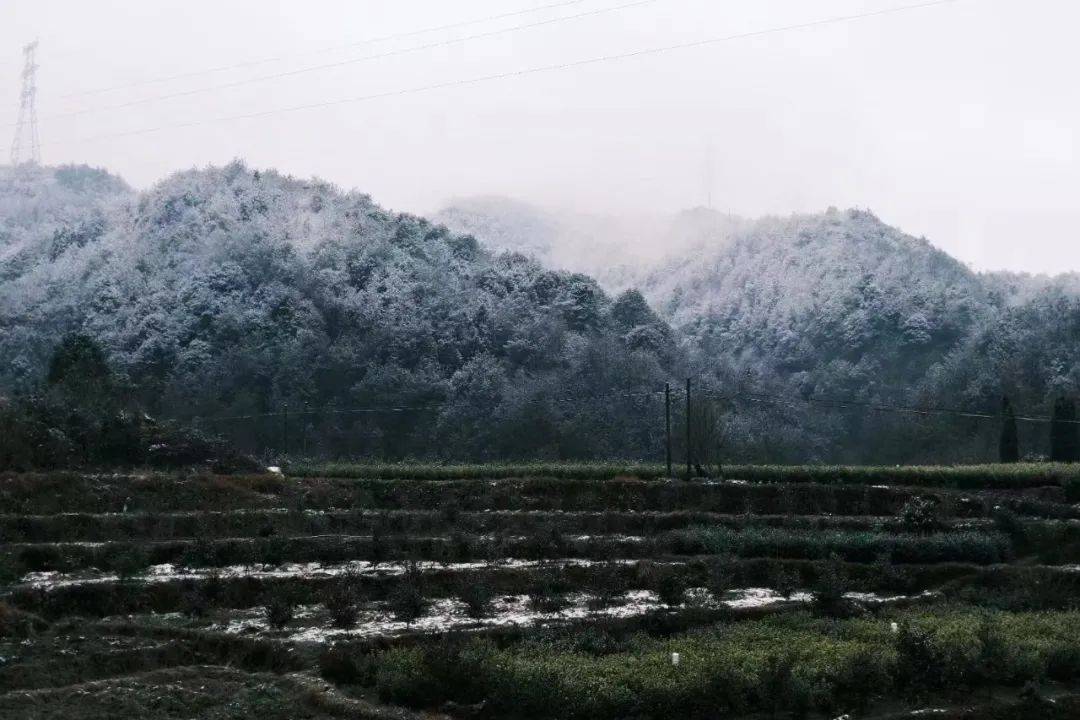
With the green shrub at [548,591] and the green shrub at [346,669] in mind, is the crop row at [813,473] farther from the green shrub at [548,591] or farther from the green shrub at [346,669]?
the green shrub at [346,669]

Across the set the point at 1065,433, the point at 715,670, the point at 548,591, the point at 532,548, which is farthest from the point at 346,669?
the point at 1065,433

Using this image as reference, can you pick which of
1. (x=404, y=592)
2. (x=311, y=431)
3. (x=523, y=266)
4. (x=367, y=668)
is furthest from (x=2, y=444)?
(x=523, y=266)

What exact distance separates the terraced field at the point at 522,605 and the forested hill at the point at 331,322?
103 ft

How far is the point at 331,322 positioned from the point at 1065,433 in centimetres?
5363

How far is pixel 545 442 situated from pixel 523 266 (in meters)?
29.4

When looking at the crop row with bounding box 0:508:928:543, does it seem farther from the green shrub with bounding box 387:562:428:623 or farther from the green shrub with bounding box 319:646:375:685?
the green shrub with bounding box 319:646:375:685

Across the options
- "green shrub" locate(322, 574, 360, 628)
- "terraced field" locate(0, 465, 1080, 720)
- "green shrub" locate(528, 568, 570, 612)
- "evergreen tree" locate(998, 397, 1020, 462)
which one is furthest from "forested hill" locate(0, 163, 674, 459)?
"green shrub" locate(322, 574, 360, 628)

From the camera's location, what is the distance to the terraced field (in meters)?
15.0

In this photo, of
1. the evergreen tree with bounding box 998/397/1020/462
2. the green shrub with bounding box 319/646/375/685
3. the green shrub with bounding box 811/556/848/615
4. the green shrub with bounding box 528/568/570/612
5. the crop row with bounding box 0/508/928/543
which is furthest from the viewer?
the evergreen tree with bounding box 998/397/1020/462

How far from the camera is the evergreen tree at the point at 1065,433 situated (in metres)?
47.9

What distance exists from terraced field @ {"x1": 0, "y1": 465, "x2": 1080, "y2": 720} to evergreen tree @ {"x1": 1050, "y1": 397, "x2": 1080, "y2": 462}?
10993 millimetres

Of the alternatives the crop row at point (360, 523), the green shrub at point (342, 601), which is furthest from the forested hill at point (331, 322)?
the green shrub at point (342, 601)

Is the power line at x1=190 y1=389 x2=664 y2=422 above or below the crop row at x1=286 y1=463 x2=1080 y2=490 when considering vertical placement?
above

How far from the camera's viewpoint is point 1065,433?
48.1 meters
